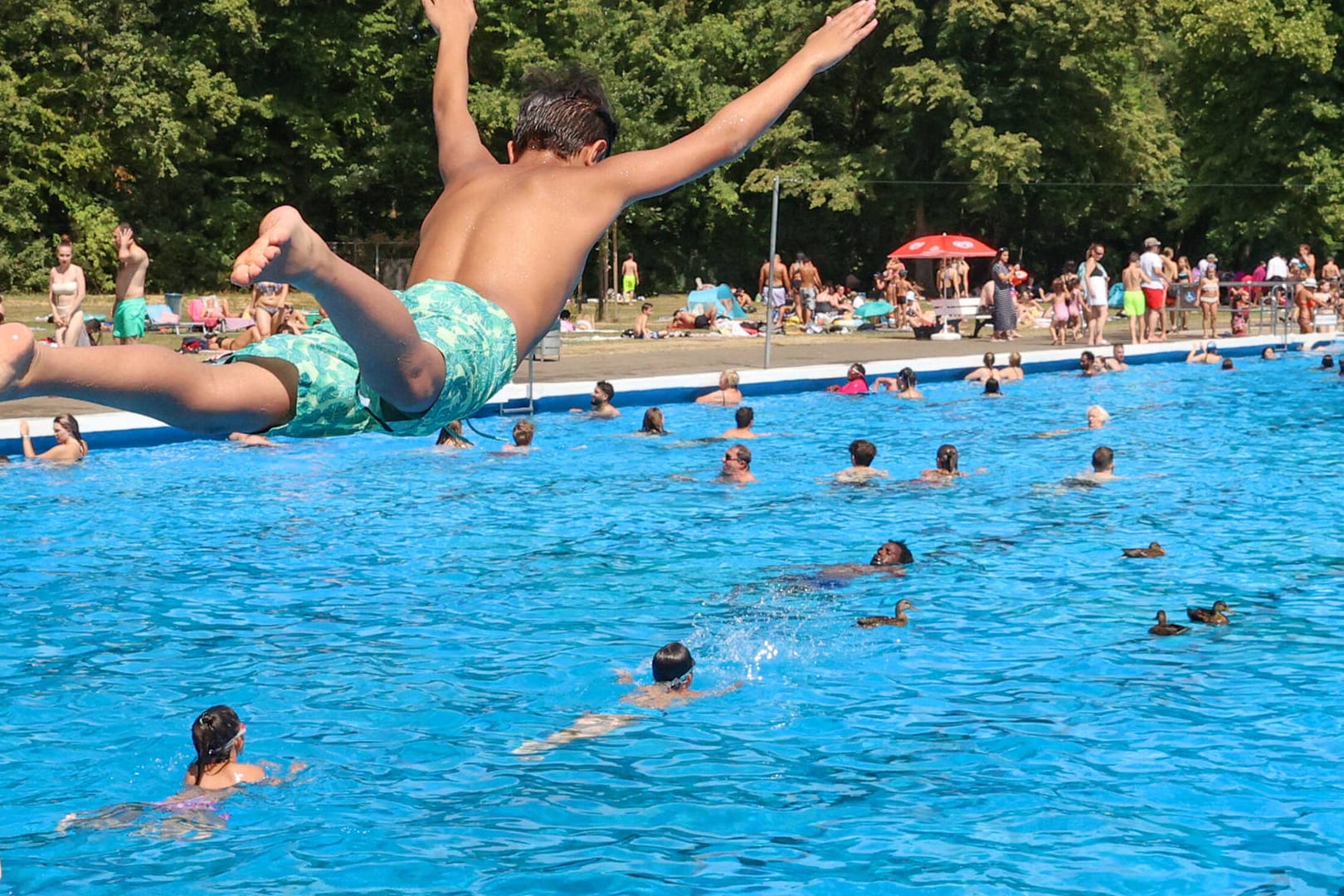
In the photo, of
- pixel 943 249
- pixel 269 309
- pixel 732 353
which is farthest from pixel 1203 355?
pixel 269 309

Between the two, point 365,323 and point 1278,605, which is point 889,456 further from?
point 365,323

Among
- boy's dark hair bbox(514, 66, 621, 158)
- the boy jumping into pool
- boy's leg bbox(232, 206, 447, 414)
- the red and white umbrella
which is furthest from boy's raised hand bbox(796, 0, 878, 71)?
the red and white umbrella

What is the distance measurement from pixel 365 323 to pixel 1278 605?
736 centimetres

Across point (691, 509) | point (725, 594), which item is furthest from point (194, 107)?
point (725, 594)

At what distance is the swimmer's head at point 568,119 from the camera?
4.55 meters

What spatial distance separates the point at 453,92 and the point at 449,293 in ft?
3.88

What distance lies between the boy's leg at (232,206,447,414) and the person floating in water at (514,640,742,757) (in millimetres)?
Result: 3551

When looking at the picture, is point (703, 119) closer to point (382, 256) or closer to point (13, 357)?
point (382, 256)

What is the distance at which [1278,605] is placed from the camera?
9211 millimetres

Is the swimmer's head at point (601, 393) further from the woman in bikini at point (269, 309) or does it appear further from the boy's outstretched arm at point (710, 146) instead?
the boy's outstretched arm at point (710, 146)

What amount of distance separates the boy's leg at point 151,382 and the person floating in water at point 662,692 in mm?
3596

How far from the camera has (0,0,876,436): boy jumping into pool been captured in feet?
11.1

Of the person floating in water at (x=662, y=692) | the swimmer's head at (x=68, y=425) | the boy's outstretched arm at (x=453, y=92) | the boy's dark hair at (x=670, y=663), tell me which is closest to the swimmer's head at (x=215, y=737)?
the person floating in water at (x=662, y=692)

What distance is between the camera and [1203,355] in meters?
23.3
